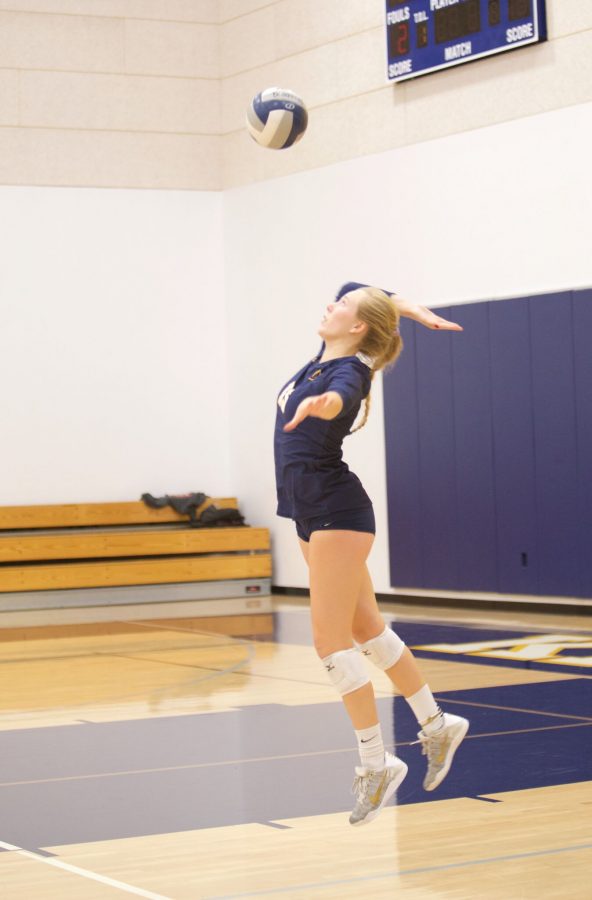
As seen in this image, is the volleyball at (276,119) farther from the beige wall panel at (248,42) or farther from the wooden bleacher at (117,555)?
the wooden bleacher at (117,555)

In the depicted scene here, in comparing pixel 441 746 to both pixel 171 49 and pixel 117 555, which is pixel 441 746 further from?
pixel 171 49

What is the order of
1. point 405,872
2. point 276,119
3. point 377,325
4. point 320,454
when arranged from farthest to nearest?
point 276,119 < point 377,325 < point 320,454 < point 405,872

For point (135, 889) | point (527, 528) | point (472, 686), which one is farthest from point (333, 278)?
point (135, 889)

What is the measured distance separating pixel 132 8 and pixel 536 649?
7.76m

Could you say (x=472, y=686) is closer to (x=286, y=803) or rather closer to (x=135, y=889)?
(x=286, y=803)

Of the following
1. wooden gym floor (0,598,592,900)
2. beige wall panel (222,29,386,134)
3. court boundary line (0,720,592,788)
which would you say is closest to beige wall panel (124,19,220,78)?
beige wall panel (222,29,386,134)

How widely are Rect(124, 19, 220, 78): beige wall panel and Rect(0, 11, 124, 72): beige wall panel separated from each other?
0.45ft

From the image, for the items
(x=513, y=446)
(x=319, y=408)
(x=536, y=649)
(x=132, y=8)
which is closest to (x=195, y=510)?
(x=513, y=446)

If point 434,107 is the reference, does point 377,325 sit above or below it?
below

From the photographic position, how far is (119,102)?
13.1m

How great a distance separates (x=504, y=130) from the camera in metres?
10.5

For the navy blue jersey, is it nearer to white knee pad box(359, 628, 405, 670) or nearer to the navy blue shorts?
the navy blue shorts

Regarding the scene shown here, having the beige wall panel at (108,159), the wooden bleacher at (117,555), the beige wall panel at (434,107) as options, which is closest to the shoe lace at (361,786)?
the beige wall panel at (434,107)

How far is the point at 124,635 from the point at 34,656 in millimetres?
1153
